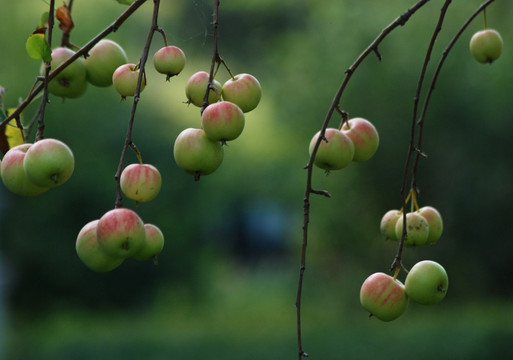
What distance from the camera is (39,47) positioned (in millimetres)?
836

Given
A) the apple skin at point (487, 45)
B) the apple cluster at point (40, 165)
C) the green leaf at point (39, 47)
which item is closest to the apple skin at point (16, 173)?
the apple cluster at point (40, 165)

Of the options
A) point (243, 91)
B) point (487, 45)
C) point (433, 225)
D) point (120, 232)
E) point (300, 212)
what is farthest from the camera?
point (300, 212)

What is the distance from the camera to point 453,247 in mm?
4898

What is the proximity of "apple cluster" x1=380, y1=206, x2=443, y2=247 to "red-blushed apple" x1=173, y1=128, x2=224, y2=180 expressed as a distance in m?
0.31

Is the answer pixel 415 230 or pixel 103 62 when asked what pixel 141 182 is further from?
pixel 415 230

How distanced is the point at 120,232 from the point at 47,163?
0.33 feet

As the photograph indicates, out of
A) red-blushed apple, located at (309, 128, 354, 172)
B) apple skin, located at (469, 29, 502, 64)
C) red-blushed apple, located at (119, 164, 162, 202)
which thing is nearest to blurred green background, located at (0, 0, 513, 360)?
apple skin, located at (469, 29, 502, 64)

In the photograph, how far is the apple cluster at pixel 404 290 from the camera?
34.5 inches

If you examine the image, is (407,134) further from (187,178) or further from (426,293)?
(426,293)

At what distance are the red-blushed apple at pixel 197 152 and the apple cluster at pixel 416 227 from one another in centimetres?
31

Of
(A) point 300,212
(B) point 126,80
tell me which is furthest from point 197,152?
(A) point 300,212

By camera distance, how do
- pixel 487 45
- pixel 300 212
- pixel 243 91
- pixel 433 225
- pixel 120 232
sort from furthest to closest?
pixel 300 212, pixel 487 45, pixel 433 225, pixel 243 91, pixel 120 232

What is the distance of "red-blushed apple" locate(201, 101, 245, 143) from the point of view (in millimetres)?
762

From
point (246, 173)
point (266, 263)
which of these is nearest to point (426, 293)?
point (246, 173)
